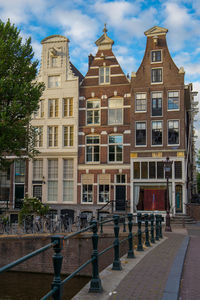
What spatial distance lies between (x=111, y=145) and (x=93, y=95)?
191 inches

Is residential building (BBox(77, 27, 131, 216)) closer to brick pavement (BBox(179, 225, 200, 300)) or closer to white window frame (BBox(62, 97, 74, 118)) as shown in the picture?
white window frame (BBox(62, 97, 74, 118))

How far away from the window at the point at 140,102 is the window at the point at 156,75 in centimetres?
157

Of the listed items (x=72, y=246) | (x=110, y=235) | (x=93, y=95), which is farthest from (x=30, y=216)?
(x=93, y=95)

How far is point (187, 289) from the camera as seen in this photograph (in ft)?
20.7

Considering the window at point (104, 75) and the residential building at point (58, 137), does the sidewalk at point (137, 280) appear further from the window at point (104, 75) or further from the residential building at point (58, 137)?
the window at point (104, 75)

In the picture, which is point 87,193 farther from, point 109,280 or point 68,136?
point 109,280

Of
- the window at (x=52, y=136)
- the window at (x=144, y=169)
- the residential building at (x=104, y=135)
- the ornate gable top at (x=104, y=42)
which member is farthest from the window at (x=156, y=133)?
the window at (x=52, y=136)

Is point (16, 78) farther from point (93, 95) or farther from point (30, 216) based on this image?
point (93, 95)

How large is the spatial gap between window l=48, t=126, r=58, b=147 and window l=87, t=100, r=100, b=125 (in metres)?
3.21

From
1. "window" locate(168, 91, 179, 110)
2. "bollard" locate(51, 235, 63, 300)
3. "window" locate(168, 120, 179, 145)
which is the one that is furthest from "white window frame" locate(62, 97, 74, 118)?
"bollard" locate(51, 235, 63, 300)

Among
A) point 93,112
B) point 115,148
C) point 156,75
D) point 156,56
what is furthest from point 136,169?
point 156,56

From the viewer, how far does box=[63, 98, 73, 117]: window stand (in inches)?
1230

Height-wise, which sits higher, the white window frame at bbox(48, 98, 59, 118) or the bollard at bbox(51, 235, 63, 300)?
the white window frame at bbox(48, 98, 59, 118)

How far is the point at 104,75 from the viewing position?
31.0 metres
